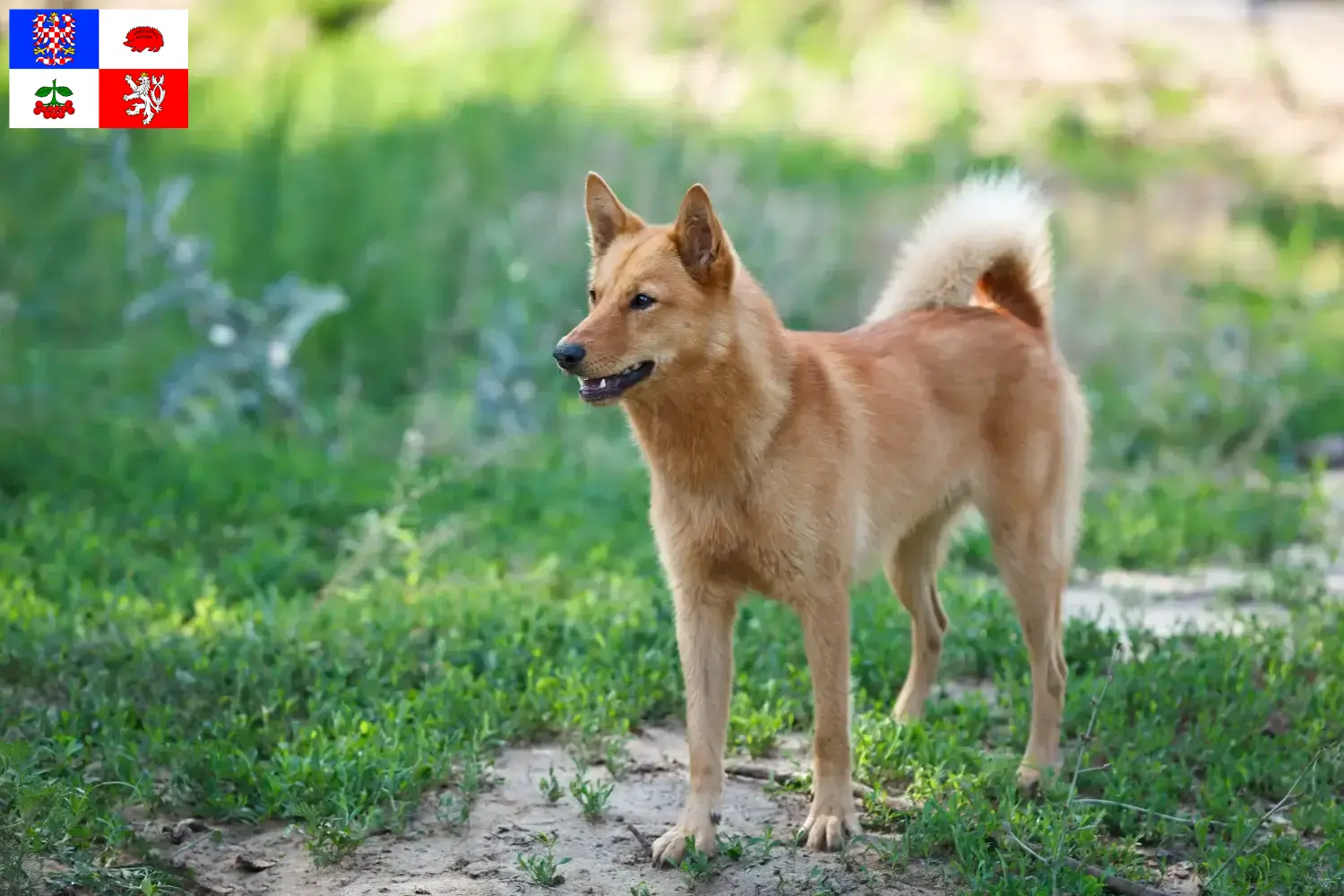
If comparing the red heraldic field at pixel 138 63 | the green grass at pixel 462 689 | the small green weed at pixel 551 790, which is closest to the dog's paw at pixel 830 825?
the green grass at pixel 462 689

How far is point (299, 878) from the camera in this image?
12.1ft

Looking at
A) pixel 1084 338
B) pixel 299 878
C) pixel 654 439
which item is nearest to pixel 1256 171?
pixel 1084 338

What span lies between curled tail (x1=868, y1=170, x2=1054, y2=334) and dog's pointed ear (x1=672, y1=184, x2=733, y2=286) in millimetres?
1224

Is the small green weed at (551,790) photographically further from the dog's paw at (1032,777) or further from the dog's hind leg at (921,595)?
the dog's paw at (1032,777)

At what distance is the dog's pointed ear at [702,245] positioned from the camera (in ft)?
12.4

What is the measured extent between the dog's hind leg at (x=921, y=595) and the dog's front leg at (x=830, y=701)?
921mm

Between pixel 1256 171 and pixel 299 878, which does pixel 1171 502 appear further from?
pixel 1256 171

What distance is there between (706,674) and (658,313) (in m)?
1.03

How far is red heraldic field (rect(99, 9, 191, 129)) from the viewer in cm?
693

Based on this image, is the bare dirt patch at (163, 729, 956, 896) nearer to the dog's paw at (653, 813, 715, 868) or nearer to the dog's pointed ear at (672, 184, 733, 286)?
the dog's paw at (653, 813, 715, 868)

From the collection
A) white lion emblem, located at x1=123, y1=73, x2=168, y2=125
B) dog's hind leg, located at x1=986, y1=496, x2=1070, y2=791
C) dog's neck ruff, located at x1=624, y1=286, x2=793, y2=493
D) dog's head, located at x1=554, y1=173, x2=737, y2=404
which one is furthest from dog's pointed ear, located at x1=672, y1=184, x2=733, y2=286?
white lion emblem, located at x1=123, y1=73, x2=168, y2=125

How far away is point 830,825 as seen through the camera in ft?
12.6

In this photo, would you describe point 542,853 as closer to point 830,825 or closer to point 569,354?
point 830,825

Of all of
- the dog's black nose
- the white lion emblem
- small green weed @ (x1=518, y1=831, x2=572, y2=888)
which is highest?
the white lion emblem
